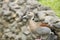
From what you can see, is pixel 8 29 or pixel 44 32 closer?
pixel 44 32

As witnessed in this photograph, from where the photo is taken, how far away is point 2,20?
2.87 m

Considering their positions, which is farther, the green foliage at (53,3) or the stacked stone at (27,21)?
the green foliage at (53,3)

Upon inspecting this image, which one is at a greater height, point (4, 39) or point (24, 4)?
point (24, 4)

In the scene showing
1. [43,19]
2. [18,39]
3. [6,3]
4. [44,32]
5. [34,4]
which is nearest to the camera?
[44,32]

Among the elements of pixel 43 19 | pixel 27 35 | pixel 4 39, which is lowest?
pixel 4 39

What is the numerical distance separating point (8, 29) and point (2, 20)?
0.67 ft

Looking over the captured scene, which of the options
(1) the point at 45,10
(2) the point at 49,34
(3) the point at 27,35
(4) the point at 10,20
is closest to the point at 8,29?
(4) the point at 10,20

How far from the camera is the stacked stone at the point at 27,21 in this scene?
227 centimetres

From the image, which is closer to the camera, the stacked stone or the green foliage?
the stacked stone

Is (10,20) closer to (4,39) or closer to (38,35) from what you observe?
(4,39)

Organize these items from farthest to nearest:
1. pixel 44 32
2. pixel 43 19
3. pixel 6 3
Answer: pixel 6 3
pixel 43 19
pixel 44 32

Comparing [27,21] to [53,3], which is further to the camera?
[53,3]

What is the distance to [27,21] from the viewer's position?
2.51m

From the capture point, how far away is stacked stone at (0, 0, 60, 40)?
227cm
